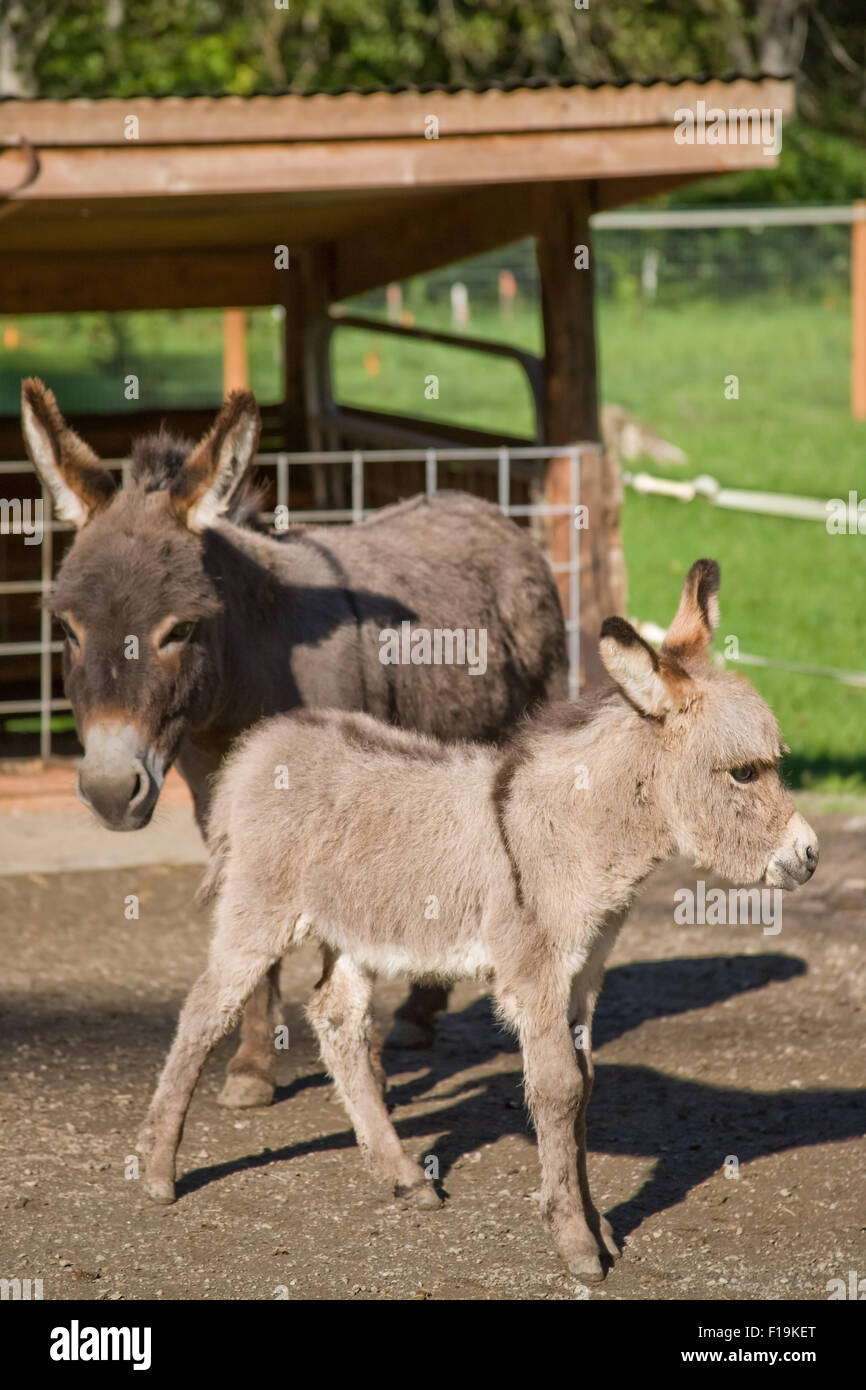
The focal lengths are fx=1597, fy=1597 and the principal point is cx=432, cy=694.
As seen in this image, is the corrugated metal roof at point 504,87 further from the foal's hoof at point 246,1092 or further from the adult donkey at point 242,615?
the foal's hoof at point 246,1092

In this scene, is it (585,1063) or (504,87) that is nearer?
(585,1063)

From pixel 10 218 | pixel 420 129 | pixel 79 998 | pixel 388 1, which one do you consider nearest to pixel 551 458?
pixel 420 129

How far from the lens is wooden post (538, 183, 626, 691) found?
8.42 meters

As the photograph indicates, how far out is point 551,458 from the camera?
28.2ft

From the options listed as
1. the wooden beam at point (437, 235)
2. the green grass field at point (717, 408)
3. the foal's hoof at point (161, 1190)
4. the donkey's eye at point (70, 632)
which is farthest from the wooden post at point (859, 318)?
the foal's hoof at point (161, 1190)

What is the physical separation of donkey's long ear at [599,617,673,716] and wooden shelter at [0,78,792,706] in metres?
4.27

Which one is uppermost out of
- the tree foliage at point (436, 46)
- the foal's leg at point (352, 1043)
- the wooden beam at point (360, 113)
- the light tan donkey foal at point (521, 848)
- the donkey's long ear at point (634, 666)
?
the tree foliage at point (436, 46)

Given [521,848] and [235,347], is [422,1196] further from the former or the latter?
[235,347]

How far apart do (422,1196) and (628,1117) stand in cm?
96

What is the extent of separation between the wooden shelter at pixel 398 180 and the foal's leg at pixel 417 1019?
3.16 m

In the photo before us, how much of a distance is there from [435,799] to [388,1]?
25.6 metres

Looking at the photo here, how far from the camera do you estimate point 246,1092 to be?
5.15 metres

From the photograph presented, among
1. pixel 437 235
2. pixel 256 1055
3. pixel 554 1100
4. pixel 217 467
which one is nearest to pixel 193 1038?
pixel 256 1055

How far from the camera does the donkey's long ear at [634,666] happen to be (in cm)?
381
